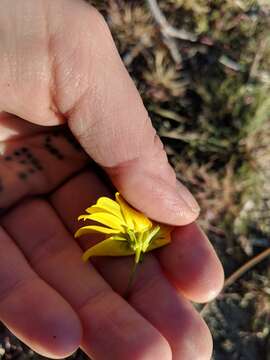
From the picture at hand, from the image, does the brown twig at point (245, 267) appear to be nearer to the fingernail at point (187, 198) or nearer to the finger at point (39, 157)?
the fingernail at point (187, 198)

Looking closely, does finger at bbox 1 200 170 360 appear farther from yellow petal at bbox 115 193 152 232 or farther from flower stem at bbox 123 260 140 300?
yellow petal at bbox 115 193 152 232

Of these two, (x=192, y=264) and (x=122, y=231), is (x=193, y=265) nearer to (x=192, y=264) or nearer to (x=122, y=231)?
(x=192, y=264)

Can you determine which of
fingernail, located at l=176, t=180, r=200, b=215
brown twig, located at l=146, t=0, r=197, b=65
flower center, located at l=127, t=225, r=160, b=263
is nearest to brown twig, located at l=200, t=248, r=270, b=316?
fingernail, located at l=176, t=180, r=200, b=215

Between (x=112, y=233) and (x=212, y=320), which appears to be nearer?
(x=112, y=233)

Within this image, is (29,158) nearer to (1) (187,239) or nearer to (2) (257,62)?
(1) (187,239)

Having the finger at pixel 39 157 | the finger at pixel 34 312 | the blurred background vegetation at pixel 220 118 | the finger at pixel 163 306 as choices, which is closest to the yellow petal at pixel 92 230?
the finger at pixel 163 306

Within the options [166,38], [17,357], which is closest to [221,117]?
[166,38]
